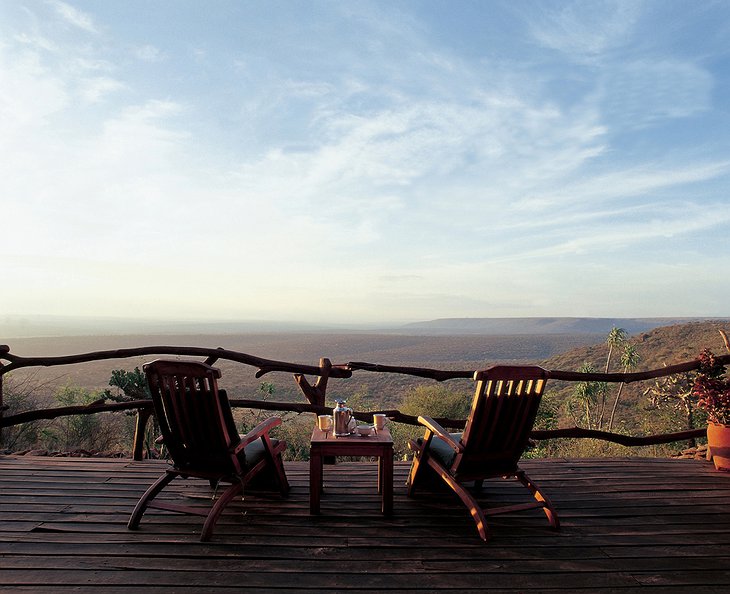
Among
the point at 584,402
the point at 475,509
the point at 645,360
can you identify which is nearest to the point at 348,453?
the point at 475,509

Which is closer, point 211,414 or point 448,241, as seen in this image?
point 211,414

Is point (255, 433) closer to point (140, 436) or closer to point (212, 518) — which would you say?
point (212, 518)

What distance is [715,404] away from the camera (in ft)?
14.3

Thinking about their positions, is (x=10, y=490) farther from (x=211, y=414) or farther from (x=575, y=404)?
(x=575, y=404)

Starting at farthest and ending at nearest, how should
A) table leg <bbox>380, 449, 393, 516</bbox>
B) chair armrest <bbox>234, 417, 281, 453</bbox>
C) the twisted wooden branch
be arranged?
the twisted wooden branch < table leg <bbox>380, 449, 393, 516</bbox> < chair armrest <bbox>234, 417, 281, 453</bbox>

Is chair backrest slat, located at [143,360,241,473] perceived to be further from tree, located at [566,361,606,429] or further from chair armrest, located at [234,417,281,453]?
tree, located at [566,361,606,429]

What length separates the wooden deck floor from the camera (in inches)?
93.4

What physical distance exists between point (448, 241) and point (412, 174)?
16.6m

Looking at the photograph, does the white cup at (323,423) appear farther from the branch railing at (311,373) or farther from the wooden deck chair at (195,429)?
the branch railing at (311,373)

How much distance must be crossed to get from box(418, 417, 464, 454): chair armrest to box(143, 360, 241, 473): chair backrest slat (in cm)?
126

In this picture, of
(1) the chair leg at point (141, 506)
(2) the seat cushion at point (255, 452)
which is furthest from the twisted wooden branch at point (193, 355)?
(1) the chair leg at point (141, 506)

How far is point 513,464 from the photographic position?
3225 millimetres

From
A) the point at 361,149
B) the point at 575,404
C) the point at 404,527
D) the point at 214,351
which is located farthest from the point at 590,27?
the point at 575,404

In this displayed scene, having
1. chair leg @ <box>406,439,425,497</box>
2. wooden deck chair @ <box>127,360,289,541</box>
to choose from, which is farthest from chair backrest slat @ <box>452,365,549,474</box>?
wooden deck chair @ <box>127,360,289,541</box>
